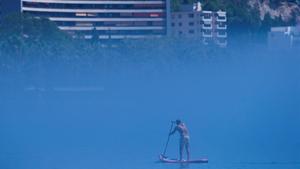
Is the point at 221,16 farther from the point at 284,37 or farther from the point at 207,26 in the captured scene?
the point at 284,37

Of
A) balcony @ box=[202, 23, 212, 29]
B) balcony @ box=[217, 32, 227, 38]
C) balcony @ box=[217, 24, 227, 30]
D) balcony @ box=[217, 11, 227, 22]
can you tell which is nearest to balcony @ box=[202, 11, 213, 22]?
balcony @ box=[202, 23, 212, 29]

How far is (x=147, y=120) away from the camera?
1902 inches

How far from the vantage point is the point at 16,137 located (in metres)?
36.4

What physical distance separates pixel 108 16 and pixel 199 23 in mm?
12038

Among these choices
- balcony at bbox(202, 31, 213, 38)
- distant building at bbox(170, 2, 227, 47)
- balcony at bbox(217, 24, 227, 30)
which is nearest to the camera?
balcony at bbox(202, 31, 213, 38)

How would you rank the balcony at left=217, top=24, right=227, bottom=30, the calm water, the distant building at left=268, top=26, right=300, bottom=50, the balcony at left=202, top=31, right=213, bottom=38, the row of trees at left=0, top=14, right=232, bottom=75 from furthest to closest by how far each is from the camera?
the distant building at left=268, top=26, right=300, bottom=50 → the balcony at left=217, top=24, right=227, bottom=30 → the balcony at left=202, top=31, right=213, bottom=38 → the row of trees at left=0, top=14, right=232, bottom=75 → the calm water

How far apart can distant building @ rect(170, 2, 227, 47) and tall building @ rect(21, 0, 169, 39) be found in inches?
118

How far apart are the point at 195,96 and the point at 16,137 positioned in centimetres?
4496

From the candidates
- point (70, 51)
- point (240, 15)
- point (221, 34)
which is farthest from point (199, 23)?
point (70, 51)

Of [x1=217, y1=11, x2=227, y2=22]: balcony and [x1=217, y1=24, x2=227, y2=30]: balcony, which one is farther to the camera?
[x1=217, y1=11, x2=227, y2=22]: balcony

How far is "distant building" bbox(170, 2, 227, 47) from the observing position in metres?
130

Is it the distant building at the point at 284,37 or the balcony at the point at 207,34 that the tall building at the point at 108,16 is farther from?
the distant building at the point at 284,37

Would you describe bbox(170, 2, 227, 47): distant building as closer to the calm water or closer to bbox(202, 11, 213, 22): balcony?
bbox(202, 11, 213, 22): balcony

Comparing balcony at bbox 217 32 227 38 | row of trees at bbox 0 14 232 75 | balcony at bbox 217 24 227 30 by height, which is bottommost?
balcony at bbox 217 32 227 38
